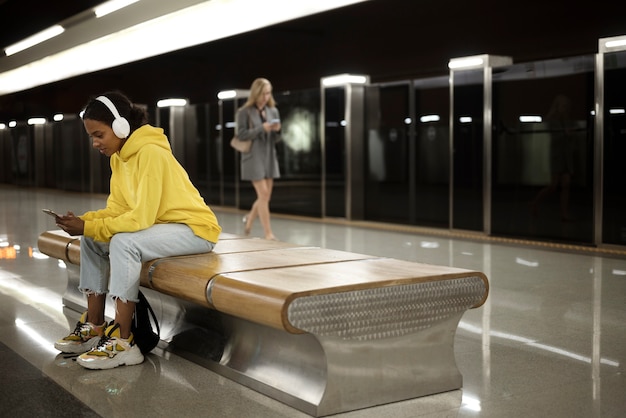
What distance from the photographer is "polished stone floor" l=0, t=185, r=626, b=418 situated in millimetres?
3605

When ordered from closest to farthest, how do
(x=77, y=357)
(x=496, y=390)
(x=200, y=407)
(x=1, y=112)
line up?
(x=200, y=407)
(x=496, y=390)
(x=77, y=357)
(x=1, y=112)

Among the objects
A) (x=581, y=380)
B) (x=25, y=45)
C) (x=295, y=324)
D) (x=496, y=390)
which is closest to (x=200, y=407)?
(x=295, y=324)

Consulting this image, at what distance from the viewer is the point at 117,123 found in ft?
15.1

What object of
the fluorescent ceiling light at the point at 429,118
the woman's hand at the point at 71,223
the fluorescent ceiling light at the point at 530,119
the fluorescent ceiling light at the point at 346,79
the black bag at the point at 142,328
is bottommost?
the black bag at the point at 142,328

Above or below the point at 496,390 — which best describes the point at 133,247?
above

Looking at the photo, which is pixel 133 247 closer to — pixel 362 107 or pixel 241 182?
pixel 362 107

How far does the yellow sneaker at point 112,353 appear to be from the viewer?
4262mm

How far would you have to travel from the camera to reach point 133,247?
14.4ft

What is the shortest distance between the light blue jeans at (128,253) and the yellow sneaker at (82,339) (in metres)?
0.21

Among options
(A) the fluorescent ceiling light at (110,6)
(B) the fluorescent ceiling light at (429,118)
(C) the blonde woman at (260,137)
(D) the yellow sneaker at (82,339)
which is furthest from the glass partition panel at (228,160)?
(D) the yellow sneaker at (82,339)

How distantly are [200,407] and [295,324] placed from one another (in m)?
0.64

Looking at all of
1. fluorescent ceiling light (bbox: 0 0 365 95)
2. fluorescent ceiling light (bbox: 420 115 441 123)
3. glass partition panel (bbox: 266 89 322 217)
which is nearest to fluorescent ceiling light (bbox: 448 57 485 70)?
fluorescent ceiling light (bbox: 420 115 441 123)

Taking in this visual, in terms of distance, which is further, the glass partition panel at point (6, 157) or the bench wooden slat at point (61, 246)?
the glass partition panel at point (6, 157)

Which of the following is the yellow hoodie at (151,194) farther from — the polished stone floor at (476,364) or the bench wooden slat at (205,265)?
the polished stone floor at (476,364)
